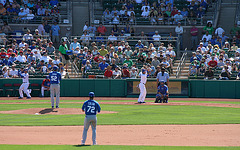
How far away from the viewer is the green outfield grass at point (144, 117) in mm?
16422

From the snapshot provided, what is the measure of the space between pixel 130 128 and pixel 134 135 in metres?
1.39

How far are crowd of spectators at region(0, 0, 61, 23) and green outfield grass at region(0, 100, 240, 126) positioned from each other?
15181 millimetres

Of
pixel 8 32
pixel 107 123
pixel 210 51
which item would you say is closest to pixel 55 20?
pixel 8 32

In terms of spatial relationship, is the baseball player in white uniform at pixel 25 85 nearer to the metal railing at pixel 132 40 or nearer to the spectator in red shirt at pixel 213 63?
the metal railing at pixel 132 40

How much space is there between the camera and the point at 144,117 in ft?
58.4

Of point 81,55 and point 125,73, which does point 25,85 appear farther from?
point 125,73

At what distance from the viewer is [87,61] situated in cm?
2833

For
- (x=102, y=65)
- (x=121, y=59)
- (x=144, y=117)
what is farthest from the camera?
(x=121, y=59)

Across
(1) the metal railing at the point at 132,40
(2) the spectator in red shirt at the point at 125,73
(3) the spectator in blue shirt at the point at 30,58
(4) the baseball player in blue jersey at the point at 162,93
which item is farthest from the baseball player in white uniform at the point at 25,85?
(4) the baseball player in blue jersey at the point at 162,93

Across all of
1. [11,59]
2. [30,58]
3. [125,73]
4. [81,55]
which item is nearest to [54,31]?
[81,55]

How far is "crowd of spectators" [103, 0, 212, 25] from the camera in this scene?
35094mm

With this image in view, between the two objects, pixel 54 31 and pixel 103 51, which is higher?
pixel 54 31

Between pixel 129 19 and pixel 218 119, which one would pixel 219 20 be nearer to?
pixel 129 19

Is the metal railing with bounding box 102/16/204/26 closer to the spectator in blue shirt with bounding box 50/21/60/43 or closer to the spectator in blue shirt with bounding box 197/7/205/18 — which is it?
the spectator in blue shirt with bounding box 197/7/205/18
